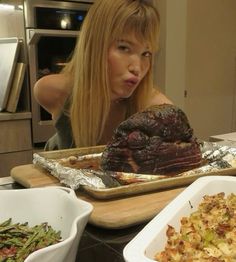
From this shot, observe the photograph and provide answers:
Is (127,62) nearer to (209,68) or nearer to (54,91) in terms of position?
(54,91)

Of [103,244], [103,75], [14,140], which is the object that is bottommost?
[14,140]

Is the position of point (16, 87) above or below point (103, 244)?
above

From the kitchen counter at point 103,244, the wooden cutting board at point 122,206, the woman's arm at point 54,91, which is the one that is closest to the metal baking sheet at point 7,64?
the woman's arm at point 54,91

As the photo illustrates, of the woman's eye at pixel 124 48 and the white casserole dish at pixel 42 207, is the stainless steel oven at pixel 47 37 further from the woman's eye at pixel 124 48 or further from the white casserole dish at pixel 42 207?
the white casserole dish at pixel 42 207

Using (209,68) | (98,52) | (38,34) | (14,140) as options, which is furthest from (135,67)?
(209,68)

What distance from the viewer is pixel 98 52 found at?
1271 millimetres

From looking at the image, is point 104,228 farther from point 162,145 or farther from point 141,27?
point 141,27

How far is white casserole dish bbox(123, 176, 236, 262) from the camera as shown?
44 centimetres

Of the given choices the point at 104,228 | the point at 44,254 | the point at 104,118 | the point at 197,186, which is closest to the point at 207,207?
the point at 197,186

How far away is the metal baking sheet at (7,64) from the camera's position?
2.16m

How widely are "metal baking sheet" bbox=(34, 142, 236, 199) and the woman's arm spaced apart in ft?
1.17

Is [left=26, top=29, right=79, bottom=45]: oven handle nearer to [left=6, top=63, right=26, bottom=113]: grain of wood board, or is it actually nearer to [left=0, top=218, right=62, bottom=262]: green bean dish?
[left=6, top=63, right=26, bottom=113]: grain of wood board

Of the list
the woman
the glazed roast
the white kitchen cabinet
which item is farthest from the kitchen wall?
the glazed roast

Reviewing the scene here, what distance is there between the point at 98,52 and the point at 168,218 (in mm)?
845
